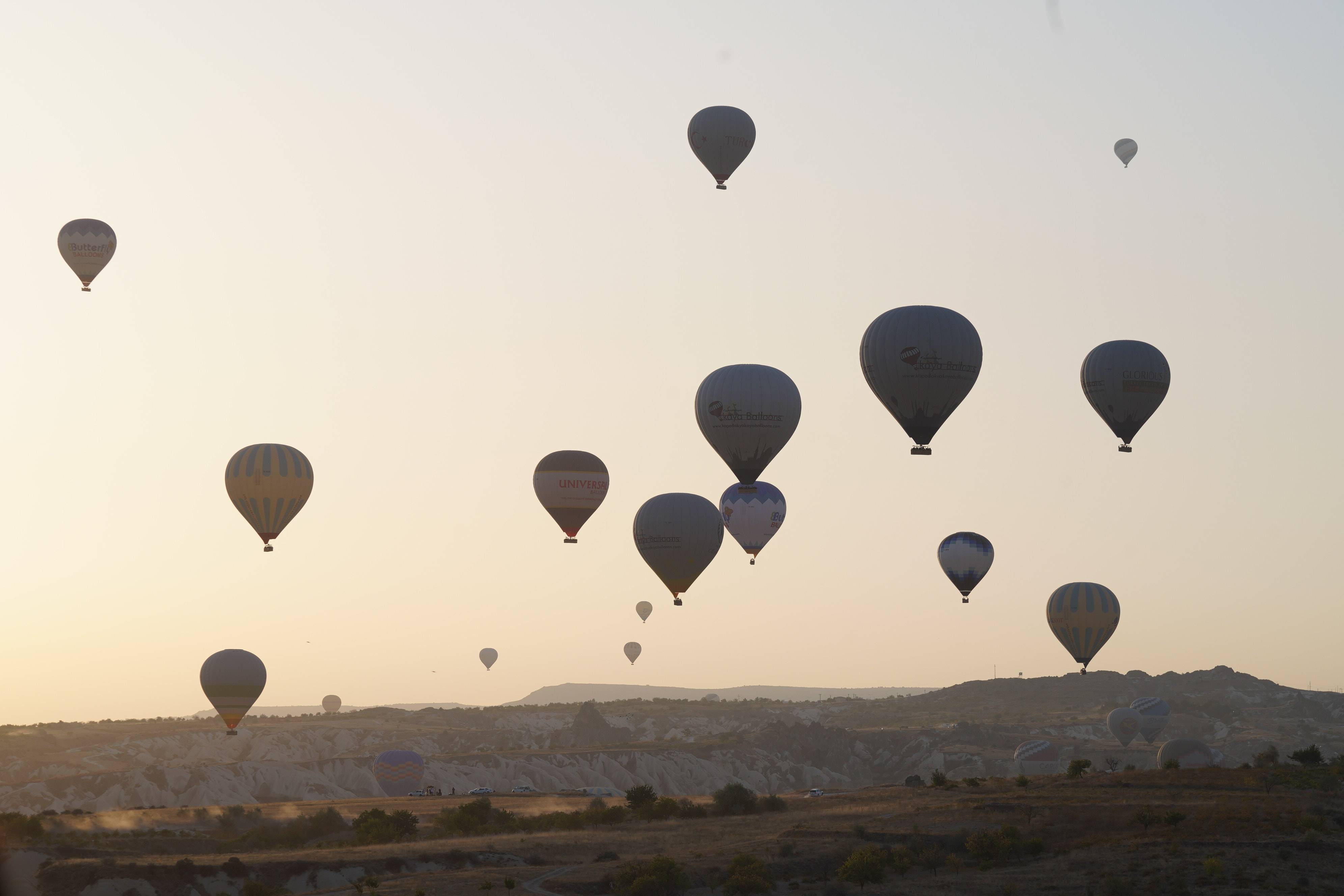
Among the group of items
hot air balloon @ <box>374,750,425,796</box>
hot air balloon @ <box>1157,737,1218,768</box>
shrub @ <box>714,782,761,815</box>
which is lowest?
shrub @ <box>714,782,761,815</box>

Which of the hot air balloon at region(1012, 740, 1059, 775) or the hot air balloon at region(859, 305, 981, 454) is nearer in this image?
the hot air balloon at region(859, 305, 981, 454)

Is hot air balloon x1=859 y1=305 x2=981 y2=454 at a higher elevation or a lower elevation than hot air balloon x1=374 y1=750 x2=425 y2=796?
higher

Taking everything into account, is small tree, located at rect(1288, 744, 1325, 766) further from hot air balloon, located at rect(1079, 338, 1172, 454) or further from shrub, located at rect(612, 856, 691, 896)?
shrub, located at rect(612, 856, 691, 896)

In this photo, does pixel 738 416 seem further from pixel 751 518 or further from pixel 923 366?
pixel 751 518

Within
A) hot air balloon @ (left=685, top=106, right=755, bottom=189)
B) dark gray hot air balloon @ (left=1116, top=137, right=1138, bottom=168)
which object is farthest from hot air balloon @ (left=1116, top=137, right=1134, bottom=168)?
hot air balloon @ (left=685, top=106, right=755, bottom=189)

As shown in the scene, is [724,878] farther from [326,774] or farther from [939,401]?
[326,774]

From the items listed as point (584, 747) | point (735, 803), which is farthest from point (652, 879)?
point (584, 747)
